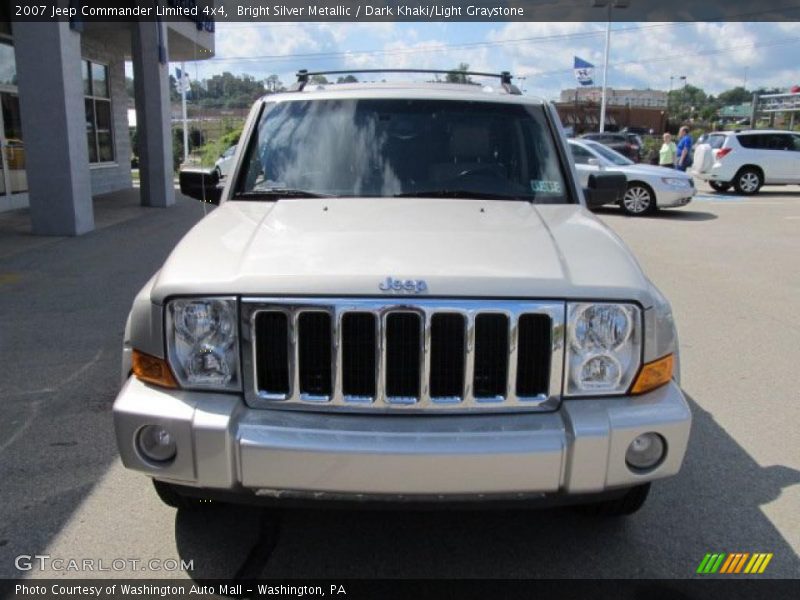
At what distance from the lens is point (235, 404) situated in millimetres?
2543

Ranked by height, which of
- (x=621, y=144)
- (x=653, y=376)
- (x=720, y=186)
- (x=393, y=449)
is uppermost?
(x=621, y=144)

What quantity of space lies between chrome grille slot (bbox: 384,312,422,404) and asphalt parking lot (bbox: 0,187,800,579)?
797mm

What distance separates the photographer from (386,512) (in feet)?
10.8

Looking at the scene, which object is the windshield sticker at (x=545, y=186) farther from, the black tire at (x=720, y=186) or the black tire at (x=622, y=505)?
the black tire at (x=720, y=186)

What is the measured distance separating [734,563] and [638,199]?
13.9 meters

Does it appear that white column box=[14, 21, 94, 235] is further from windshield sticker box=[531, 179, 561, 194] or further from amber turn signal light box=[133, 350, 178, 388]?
amber turn signal light box=[133, 350, 178, 388]

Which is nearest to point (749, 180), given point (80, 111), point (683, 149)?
point (683, 149)

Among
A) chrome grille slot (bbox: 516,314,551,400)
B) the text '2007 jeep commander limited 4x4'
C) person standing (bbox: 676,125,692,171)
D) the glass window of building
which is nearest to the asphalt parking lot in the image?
the text '2007 jeep commander limited 4x4'

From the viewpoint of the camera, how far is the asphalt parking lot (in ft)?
9.85

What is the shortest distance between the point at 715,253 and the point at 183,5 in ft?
44.8

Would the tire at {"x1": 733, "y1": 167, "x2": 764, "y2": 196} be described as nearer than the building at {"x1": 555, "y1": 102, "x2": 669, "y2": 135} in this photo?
Yes

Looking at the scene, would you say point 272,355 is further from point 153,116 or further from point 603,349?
point 153,116

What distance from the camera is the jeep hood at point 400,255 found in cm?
255

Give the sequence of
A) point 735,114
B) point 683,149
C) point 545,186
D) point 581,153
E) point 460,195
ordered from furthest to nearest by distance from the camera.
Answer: point 735,114
point 683,149
point 581,153
point 545,186
point 460,195
